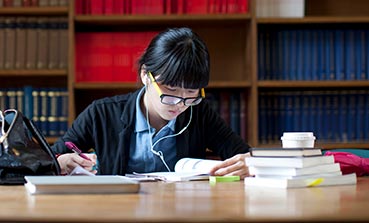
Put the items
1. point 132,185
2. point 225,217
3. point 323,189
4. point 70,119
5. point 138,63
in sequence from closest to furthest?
point 225,217 < point 132,185 < point 323,189 < point 138,63 < point 70,119

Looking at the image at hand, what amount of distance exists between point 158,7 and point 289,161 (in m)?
1.83

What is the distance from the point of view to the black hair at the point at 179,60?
2.10m

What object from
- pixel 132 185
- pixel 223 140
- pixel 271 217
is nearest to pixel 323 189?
pixel 132 185

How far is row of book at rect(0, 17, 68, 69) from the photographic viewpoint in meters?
3.25

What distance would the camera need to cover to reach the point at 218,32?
3.49m

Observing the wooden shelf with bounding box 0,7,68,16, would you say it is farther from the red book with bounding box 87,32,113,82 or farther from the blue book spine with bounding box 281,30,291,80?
the blue book spine with bounding box 281,30,291,80

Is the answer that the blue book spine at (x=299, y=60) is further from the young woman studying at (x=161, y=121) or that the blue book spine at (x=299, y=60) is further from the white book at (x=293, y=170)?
the white book at (x=293, y=170)

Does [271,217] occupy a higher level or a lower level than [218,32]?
lower

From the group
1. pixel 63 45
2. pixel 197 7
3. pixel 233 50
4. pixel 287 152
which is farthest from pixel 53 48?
pixel 287 152

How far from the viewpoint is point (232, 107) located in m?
3.32

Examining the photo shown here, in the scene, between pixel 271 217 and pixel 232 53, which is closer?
pixel 271 217

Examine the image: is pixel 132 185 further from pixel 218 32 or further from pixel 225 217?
pixel 218 32

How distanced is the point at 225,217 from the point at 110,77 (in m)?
2.37

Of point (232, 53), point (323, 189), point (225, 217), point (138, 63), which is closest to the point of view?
point (225, 217)
